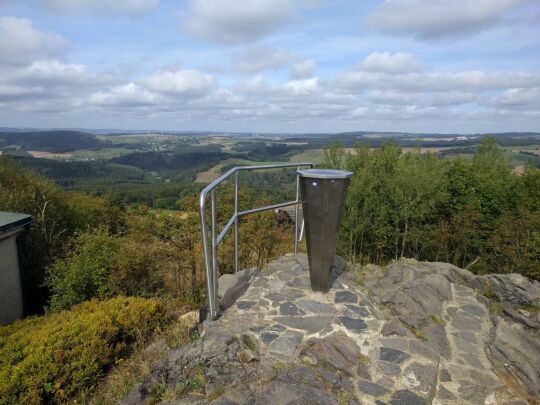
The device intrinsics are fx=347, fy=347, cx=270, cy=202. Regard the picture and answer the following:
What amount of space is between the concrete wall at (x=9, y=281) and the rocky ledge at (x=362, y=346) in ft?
18.3

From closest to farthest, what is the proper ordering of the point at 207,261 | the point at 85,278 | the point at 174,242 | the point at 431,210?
the point at 207,261
the point at 85,278
the point at 174,242
the point at 431,210

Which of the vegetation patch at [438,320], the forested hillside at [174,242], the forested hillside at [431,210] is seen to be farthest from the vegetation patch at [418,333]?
the forested hillside at [431,210]

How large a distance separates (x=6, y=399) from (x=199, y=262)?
4.37 m

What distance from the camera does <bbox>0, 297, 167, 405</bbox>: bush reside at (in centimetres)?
349

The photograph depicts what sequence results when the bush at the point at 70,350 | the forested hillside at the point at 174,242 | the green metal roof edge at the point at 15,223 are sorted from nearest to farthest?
1. the bush at the point at 70,350
2. the forested hillside at the point at 174,242
3. the green metal roof edge at the point at 15,223

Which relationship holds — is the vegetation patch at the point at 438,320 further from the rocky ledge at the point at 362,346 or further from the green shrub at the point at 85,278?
the green shrub at the point at 85,278

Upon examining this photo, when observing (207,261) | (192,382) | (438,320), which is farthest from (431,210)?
(192,382)

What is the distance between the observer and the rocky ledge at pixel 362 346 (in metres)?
2.80

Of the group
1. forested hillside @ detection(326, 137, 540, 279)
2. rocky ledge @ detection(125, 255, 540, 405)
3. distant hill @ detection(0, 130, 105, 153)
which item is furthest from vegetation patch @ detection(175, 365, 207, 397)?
distant hill @ detection(0, 130, 105, 153)

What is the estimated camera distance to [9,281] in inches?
285

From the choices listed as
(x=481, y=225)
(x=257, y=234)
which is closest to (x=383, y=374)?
(x=257, y=234)

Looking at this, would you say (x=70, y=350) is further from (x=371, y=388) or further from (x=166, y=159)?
(x=166, y=159)

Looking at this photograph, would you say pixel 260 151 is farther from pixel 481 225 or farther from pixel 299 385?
pixel 299 385

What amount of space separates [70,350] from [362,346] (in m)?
3.21
